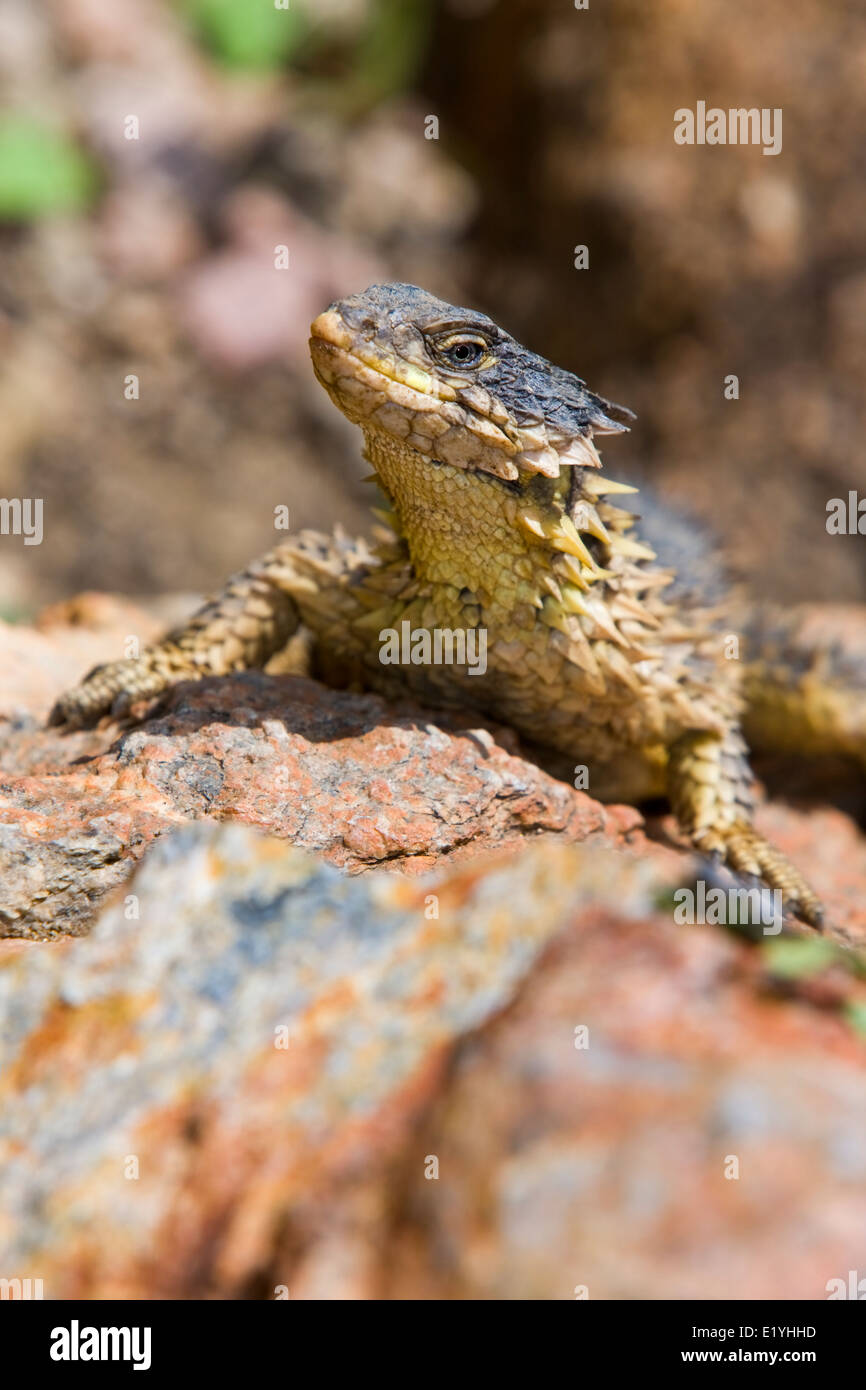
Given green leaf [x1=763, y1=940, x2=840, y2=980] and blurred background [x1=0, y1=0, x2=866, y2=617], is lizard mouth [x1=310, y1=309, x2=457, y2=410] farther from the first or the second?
blurred background [x1=0, y1=0, x2=866, y2=617]

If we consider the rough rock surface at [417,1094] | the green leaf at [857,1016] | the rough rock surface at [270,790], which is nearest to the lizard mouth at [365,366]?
the rough rock surface at [270,790]

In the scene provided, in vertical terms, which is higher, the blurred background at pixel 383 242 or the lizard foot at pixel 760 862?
the blurred background at pixel 383 242

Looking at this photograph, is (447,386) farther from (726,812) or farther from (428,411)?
(726,812)

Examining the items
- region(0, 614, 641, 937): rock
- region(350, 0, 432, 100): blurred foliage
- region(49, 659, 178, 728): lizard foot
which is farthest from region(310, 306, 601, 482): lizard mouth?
region(350, 0, 432, 100): blurred foliage

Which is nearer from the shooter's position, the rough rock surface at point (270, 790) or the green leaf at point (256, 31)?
the rough rock surface at point (270, 790)

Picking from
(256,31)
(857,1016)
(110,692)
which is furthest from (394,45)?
(857,1016)

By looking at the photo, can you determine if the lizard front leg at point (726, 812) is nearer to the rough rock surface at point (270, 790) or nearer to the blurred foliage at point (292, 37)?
the rough rock surface at point (270, 790)
